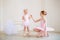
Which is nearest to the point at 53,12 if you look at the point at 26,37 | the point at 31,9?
the point at 31,9

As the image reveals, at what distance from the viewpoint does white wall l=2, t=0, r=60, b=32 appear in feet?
3.78

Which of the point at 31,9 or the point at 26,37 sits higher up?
the point at 31,9

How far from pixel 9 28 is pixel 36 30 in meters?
0.23

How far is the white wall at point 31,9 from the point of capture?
3.78ft

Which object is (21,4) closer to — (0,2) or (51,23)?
(0,2)

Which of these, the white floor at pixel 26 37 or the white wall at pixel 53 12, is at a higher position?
the white wall at pixel 53 12

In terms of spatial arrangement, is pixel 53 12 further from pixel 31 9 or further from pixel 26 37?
pixel 26 37

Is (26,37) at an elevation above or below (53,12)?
below

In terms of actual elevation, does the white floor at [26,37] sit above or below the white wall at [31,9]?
below

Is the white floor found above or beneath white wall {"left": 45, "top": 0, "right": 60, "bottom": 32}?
beneath

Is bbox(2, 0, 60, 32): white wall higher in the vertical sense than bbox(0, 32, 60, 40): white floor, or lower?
higher

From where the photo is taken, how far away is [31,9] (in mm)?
1160

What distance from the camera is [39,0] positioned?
116 cm

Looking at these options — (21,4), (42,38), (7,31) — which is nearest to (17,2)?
(21,4)
